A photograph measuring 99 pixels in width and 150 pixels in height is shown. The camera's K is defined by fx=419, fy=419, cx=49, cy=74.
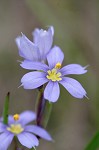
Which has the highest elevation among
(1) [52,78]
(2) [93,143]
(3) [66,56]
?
(3) [66,56]

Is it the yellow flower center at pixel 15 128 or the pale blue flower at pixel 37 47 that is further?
the yellow flower center at pixel 15 128

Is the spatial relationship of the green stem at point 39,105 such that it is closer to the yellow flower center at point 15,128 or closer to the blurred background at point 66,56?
the yellow flower center at point 15,128

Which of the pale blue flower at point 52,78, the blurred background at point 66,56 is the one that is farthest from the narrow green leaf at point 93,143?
the blurred background at point 66,56

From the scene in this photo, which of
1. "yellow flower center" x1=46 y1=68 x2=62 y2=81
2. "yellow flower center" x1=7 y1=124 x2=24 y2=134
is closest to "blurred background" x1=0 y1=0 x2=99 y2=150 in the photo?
"yellow flower center" x1=7 y1=124 x2=24 y2=134

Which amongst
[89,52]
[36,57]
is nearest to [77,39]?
[89,52]

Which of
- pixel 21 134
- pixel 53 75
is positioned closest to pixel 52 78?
pixel 53 75

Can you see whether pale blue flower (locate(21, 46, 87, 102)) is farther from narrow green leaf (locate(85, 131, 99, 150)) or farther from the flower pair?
narrow green leaf (locate(85, 131, 99, 150))

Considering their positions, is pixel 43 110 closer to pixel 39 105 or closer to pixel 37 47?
pixel 39 105
